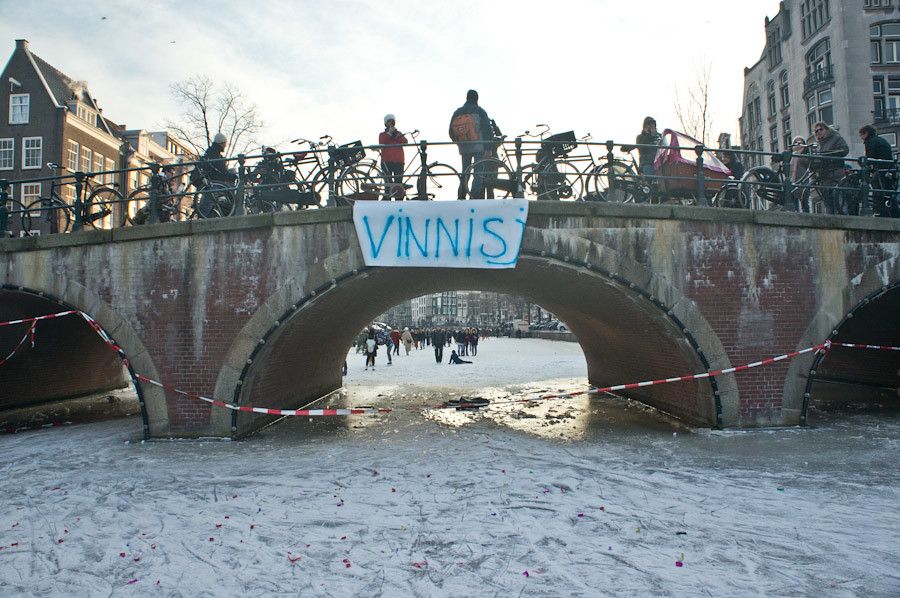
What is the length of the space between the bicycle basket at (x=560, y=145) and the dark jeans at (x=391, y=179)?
8.24 feet

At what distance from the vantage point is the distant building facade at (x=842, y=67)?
36750mm

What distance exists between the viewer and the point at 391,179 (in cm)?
1026

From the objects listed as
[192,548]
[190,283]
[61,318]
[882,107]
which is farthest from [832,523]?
[882,107]

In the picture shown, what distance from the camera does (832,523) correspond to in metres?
5.48

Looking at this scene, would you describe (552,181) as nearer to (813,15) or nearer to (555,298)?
(555,298)

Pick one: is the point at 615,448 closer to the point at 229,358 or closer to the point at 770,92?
the point at 229,358

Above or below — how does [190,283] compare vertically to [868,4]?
below

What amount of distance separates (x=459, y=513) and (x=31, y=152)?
39.2 meters

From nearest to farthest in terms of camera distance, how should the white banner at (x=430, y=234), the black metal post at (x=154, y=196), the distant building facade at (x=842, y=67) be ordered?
the white banner at (x=430, y=234) < the black metal post at (x=154, y=196) < the distant building facade at (x=842, y=67)

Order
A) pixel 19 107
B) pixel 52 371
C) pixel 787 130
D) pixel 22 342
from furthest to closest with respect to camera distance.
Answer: pixel 787 130, pixel 19 107, pixel 52 371, pixel 22 342

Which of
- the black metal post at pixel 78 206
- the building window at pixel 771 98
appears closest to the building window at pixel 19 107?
the black metal post at pixel 78 206

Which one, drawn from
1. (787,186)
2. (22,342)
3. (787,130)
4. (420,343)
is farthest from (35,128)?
(787,130)

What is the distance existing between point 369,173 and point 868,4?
42.5 metres

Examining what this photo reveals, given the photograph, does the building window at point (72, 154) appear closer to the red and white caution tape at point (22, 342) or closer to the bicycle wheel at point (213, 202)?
the red and white caution tape at point (22, 342)
